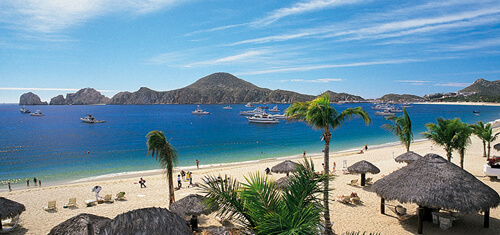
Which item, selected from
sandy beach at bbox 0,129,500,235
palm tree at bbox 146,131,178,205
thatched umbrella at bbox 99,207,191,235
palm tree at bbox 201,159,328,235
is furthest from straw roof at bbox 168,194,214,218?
palm tree at bbox 201,159,328,235

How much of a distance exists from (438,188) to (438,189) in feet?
0.15

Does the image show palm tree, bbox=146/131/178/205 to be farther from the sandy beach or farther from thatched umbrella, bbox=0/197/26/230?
thatched umbrella, bbox=0/197/26/230

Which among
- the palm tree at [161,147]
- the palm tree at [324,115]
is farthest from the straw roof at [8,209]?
→ the palm tree at [324,115]

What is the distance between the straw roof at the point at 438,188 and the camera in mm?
9609

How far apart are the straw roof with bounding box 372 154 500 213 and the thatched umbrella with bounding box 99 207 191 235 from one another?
856 centimetres

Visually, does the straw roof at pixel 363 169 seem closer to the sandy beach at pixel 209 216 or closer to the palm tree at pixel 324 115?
the sandy beach at pixel 209 216

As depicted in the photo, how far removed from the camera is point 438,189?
10.0 metres

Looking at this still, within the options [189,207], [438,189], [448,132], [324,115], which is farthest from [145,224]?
[448,132]

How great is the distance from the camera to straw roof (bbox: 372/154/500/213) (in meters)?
9.61

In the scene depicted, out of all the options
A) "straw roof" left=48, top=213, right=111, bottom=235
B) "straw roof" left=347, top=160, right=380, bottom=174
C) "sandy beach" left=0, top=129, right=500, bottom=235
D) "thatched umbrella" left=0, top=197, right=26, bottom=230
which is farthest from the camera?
"straw roof" left=347, top=160, right=380, bottom=174

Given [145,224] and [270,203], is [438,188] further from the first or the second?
[145,224]

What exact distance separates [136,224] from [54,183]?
2512cm

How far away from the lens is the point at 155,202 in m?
16.6

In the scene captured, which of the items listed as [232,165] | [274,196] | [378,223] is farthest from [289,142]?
[274,196]
